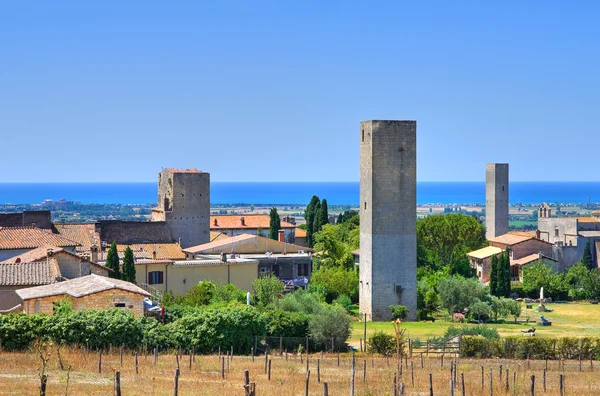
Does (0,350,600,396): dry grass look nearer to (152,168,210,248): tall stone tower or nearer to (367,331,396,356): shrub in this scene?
(367,331,396,356): shrub

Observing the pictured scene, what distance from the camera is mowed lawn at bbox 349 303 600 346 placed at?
4234 cm

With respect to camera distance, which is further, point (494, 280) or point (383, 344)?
point (494, 280)

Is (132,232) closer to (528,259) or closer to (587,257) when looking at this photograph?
(528,259)

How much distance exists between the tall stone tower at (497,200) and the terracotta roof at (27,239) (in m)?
51.2

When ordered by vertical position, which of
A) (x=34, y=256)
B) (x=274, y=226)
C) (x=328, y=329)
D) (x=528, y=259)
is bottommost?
(x=328, y=329)

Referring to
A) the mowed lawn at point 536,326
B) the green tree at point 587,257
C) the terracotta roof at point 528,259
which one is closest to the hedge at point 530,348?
the mowed lawn at point 536,326

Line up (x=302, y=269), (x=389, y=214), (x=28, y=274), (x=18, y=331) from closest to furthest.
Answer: (x=18, y=331) < (x=28, y=274) < (x=389, y=214) < (x=302, y=269)

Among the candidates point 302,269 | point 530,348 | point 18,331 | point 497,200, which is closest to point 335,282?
point 302,269

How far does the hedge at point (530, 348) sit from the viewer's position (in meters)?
33.8

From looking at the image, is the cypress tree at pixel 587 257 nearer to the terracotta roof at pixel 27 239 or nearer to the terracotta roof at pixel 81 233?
the terracotta roof at pixel 81 233

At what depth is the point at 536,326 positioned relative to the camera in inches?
1829

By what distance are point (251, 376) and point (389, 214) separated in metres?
24.3

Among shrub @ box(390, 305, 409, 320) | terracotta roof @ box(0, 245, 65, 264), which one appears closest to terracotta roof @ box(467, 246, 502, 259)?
shrub @ box(390, 305, 409, 320)

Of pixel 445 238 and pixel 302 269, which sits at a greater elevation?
pixel 445 238
